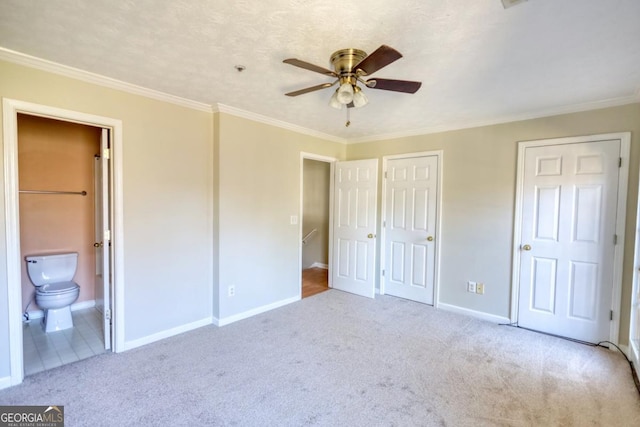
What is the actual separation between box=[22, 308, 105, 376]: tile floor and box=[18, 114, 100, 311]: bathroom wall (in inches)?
21.5

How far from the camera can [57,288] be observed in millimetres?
3133

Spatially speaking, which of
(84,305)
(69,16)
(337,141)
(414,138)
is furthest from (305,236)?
(69,16)

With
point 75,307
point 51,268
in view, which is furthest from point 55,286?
point 75,307

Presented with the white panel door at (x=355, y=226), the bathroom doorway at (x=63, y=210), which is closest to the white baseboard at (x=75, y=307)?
Result: the bathroom doorway at (x=63, y=210)

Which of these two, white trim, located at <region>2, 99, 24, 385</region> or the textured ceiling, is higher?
the textured ceiling

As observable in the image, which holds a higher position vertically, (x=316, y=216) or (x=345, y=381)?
(x=316, y=216)

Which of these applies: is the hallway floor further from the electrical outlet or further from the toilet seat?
the toilet seat

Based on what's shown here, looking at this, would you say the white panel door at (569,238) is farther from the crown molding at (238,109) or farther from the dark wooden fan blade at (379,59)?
the dark wooden fan blade at (379,59)

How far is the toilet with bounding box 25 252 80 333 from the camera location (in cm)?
304

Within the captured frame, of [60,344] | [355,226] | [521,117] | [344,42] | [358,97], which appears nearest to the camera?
[344,42]

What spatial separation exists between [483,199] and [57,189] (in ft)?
16.4

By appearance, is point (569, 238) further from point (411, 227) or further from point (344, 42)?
point (344, 42)

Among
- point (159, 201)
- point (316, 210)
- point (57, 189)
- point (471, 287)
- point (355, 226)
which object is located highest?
point (57, 189)

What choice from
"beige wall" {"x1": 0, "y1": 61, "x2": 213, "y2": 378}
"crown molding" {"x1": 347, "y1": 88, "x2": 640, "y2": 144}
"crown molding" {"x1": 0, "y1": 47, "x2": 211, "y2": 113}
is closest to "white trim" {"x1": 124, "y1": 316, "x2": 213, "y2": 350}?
"beige wall" {"x1": 0, "y1": 61, "x2": 213, "y2": 378}
